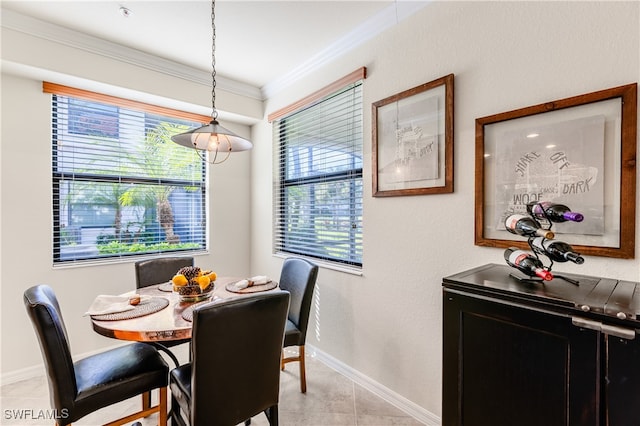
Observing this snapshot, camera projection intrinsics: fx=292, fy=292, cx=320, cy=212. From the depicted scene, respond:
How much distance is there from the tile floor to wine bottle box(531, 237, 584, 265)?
1433 mm

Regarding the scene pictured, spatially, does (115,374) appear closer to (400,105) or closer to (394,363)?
(394,363)

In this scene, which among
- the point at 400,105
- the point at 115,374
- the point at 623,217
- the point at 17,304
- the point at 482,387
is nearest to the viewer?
the point at 482,387

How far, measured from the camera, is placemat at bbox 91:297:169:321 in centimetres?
154

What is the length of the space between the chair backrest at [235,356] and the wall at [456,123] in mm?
949

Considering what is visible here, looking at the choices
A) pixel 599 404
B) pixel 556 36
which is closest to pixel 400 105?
pixel 556 36

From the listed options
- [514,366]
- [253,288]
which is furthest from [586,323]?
[253,288]

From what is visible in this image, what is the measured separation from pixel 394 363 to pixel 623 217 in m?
1.53

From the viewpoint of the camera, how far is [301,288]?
2.24 m

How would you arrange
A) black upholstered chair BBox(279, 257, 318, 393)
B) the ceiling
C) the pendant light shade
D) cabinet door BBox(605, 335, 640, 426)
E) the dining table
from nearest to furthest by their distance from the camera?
cabinet door BBox(605, 335, 640, 426) < the dining table < the pendant light shade < the ceiling < black upholstered chair BBox(279, 257, 318, 393)

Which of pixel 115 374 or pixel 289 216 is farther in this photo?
pixel 289 216

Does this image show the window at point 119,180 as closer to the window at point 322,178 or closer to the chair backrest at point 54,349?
the window at point 322,178

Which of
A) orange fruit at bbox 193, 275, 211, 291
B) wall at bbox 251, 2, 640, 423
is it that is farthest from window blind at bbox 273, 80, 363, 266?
Result: orange fruit at bbox 193, 275, 211, 291

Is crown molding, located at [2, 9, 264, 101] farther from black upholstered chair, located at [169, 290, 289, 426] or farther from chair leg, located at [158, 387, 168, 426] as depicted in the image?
chair leg, located at [158, 387, 168, 426]

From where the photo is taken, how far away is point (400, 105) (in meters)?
2.03
